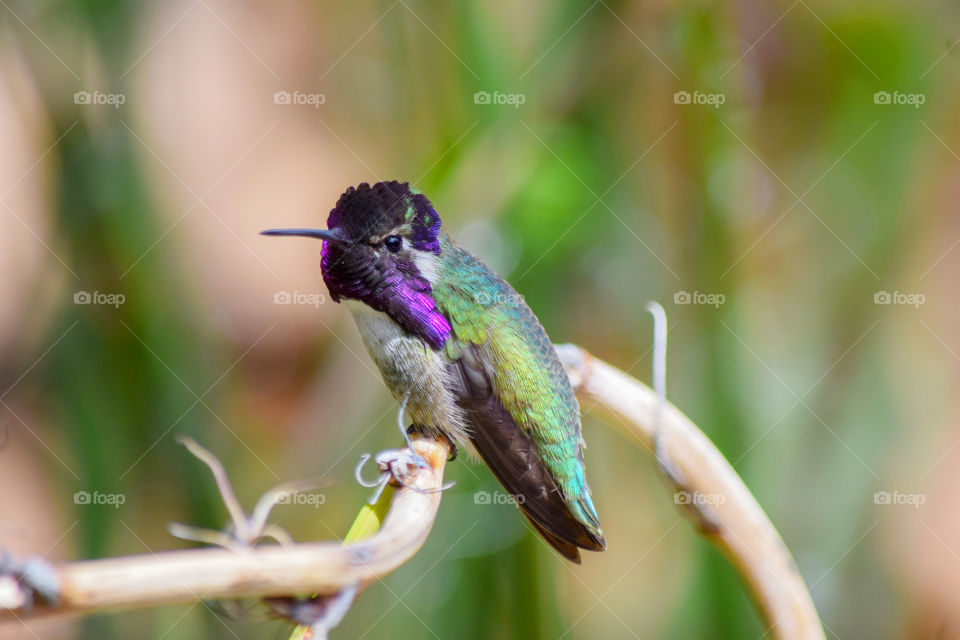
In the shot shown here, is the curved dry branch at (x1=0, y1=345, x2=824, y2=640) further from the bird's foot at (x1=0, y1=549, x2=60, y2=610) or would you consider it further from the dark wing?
the dark wing

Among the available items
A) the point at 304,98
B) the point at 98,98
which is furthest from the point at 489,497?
the point at 304,98

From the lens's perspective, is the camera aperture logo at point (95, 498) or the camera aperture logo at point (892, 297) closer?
the camera aperture logo at point (95, 498)

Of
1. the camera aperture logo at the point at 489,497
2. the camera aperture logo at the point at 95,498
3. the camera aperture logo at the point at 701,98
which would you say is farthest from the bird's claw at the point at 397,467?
the camera aperture logo at the point at 701,98

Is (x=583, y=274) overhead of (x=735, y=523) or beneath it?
overhead

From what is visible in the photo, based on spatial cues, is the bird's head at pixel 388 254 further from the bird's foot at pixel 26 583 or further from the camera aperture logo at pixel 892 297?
the camera aperture logo at pixel 892 297

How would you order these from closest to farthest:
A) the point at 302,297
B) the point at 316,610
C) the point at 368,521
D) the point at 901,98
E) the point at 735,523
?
the point at 316,610 < the point at 368,521 < the point at 735,523 < the point at 901,98 < the point at 302,297

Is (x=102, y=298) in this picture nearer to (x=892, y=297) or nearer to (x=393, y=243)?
(x=393, y=243)

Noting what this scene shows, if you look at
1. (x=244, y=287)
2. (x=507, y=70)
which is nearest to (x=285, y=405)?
(x=244, y=287)

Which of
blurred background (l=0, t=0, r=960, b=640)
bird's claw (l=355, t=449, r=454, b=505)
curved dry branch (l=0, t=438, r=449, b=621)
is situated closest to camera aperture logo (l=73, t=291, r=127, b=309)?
blurred background (l=0, t=0, r=960, b=640)
